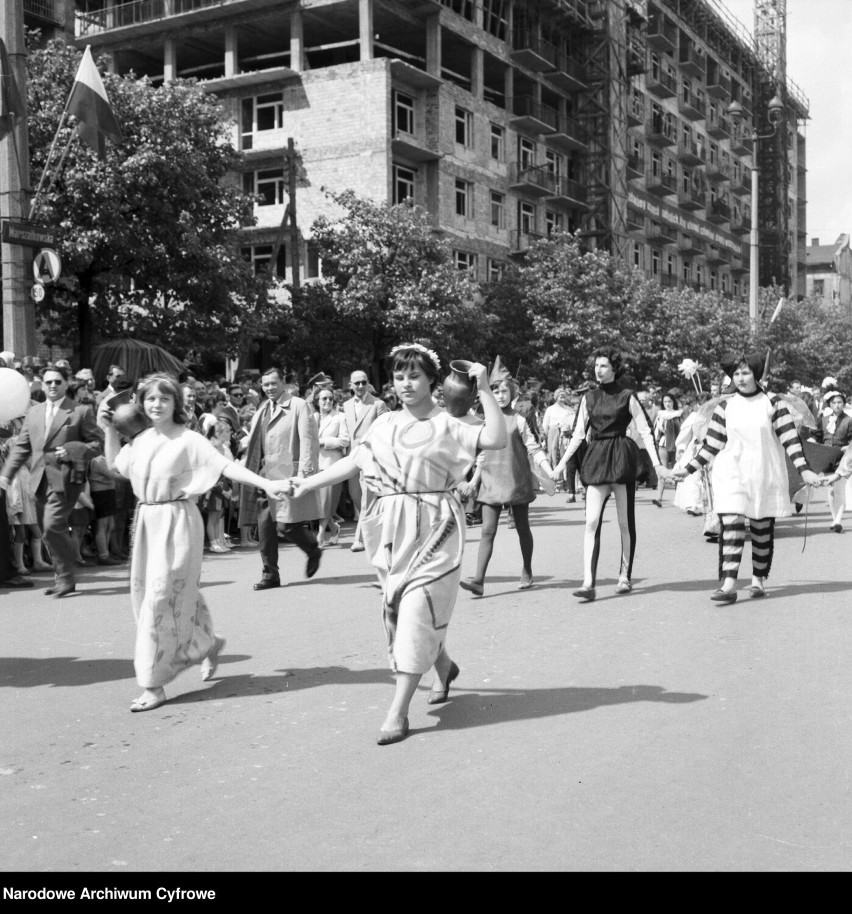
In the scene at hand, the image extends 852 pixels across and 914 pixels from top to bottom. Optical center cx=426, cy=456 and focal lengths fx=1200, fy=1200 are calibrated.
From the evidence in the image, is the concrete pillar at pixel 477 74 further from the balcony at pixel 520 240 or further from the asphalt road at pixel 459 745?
the asphalt road at pixel 459 745

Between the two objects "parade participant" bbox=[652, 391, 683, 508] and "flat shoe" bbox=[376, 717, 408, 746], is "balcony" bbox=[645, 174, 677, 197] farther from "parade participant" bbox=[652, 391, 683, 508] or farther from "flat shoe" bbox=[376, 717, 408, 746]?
"flat shoe" bbox=[376, 717, 408, 746]

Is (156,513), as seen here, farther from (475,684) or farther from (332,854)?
(332,854)

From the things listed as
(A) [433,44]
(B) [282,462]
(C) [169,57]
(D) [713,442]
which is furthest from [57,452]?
(C) [169,57]

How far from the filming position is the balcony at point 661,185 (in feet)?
185

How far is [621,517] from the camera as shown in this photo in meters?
9.37

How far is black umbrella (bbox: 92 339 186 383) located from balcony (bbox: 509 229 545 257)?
25218 mm

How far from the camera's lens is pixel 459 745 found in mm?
5039

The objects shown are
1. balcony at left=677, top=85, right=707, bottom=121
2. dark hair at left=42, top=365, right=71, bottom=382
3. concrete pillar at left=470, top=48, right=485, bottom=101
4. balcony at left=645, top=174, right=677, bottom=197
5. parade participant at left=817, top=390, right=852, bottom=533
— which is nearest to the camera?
dark hair at left=42, top=365, right=71, bottom=382

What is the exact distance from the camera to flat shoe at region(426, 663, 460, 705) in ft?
19.1

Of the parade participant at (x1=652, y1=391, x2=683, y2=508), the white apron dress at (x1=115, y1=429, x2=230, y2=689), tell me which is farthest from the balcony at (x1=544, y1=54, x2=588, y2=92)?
the white apron dress at (x1=115, y1=429, x2=230, y2=689)

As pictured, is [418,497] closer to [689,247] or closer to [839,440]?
[839,440]

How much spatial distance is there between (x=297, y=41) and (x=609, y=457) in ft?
107

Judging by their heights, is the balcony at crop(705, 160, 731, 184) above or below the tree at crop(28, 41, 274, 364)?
above

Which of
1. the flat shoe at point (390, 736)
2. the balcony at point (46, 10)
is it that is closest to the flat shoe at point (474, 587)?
the flat shoe at point (390, 736)
